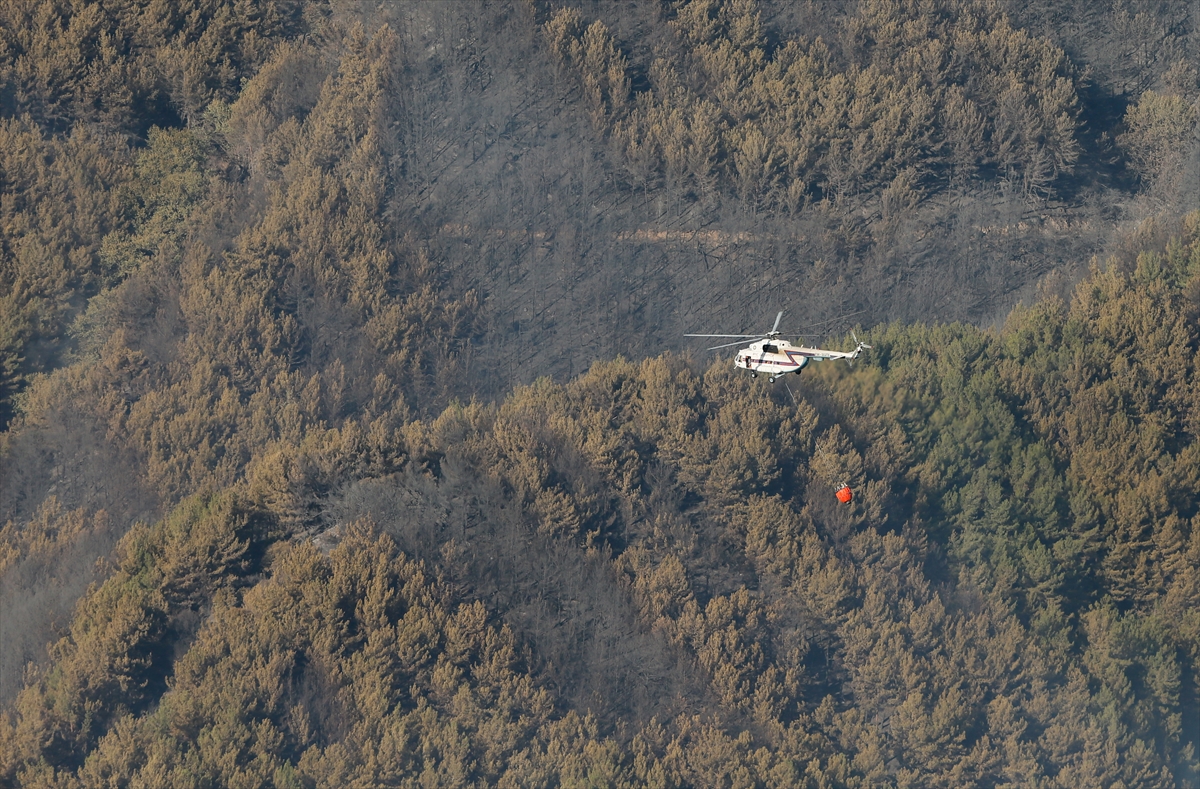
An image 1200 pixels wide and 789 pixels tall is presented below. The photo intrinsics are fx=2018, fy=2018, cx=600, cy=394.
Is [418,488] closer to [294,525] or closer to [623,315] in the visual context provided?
[294,525]

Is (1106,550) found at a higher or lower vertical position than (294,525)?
lower

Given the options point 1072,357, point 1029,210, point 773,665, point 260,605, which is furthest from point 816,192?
point 260,605

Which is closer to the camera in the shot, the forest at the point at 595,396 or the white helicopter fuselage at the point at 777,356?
the white helicopter fuselage at the point at 777,356

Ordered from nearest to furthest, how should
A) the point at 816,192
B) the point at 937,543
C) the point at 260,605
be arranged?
the point at 260,605
the point at 937,543
the point at 816,192

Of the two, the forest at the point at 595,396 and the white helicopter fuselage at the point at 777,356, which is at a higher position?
the white helicopter fuselage at the point at 777,356

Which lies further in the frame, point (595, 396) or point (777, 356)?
point (595, 396)

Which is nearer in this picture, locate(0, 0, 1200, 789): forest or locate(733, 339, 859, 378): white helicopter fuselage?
locate(733, 339, 859, 378): white helicopter fuselage

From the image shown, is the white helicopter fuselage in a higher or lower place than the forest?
higher

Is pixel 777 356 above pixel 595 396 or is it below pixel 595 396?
above
